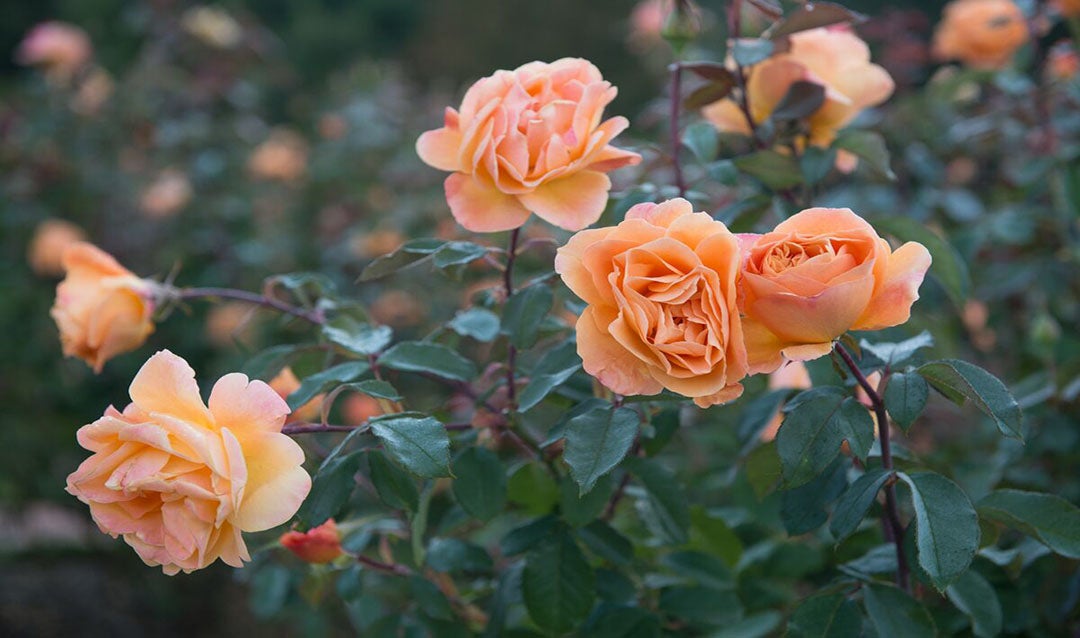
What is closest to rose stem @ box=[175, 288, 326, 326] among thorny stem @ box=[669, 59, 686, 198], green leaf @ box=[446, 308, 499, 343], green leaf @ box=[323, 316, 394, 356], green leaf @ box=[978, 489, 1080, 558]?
green leaf @ box=[323, 316, 394, 356]

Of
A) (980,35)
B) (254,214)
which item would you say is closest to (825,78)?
(980,35)

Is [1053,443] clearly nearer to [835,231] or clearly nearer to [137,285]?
[835,231]

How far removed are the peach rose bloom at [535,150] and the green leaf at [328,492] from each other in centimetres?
19

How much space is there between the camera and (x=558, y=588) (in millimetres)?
826

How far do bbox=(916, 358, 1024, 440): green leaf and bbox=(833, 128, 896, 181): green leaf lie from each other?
0.27 metres

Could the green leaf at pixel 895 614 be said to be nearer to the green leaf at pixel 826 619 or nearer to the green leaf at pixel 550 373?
the green leaf at pixel 826 619

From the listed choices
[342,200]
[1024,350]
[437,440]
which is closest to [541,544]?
[437,440]

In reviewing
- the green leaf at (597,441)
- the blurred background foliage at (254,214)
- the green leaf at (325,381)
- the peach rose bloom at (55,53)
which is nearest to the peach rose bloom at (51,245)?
the blurred background foliage at (254,214)

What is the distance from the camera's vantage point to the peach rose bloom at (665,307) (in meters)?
0.60

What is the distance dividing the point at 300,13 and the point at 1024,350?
28.2 feet

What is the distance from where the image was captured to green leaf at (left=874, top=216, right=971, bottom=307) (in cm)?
93

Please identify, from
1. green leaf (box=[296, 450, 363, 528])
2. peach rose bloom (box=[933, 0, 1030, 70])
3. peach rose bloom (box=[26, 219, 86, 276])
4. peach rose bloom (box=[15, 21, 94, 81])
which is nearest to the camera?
green leaf (box=[296, 450, 363, 528])

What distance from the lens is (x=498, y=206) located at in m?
0.75

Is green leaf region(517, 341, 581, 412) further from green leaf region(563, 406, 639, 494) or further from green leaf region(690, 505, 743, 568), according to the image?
green leaf region(690, 505, 743, 568)
